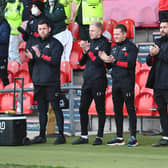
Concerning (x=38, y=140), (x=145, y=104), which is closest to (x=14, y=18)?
(x=145, y=104)

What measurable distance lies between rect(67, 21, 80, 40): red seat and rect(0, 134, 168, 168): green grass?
4967 mm

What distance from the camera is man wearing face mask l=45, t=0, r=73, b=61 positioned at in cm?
1429

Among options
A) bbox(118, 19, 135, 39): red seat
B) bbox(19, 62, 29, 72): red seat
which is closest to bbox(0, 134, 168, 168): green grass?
bbox(118, 19, 135, 39): red seat

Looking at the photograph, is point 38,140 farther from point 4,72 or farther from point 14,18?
point 14,18

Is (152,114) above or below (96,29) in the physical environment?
below

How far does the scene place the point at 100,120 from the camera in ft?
32.3

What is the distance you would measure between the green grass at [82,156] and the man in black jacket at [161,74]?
1.44ft

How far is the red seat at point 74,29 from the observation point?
14.6 m

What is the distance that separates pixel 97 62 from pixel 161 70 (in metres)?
1.04

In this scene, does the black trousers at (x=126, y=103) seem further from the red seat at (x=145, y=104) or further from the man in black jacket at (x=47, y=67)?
the red seat at (x=145, y=104)

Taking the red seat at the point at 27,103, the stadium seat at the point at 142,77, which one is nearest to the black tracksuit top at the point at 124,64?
the stadium seat at the point at 142,77

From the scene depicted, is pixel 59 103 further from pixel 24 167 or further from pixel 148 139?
pixel 24 167

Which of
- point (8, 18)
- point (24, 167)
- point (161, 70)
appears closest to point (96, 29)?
point (161, 70)

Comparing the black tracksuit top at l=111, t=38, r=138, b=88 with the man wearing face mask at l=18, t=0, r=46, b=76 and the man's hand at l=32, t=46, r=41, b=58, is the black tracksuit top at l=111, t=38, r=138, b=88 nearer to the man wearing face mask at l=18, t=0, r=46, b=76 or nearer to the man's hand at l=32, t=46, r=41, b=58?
the man's hand at l=32, t=46, r=41, b=58
